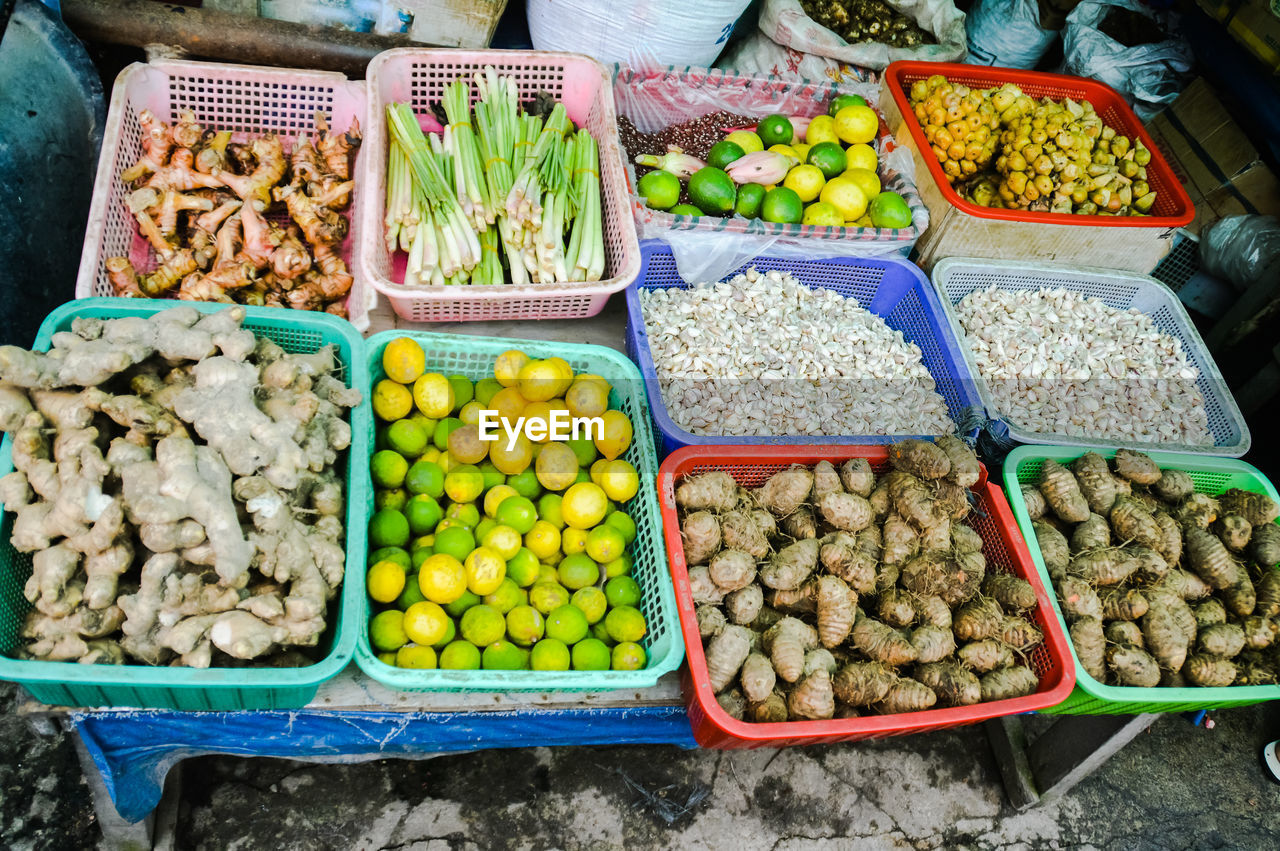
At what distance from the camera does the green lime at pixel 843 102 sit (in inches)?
139

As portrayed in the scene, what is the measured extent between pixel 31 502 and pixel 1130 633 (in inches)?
117

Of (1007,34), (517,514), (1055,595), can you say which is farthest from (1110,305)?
(517,514)

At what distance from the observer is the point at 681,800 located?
9.25 ft

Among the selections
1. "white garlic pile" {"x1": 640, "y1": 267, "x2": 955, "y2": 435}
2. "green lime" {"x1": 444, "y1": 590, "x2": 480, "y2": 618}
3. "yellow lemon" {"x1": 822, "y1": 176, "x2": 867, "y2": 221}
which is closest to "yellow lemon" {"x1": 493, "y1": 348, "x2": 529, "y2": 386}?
"white garlic pile" {"x1": 640, "y1": 267, "x2": 955, "y2": 435}

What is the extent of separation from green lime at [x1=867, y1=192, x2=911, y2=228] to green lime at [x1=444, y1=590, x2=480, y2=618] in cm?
216

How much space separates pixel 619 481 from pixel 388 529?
65 cm

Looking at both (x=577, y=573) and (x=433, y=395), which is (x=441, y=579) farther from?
(x=433, y=395)

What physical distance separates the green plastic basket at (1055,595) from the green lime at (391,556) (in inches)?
72.5

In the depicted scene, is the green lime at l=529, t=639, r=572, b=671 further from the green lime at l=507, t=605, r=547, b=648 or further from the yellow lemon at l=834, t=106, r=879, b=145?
the yellow lemon at l=834, t=106, r=879, b=145

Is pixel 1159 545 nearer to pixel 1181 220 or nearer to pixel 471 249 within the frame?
pixel 1181 220

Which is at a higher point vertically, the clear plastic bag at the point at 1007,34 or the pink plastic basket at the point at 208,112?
the clear plastic bag at the point at 1007,34

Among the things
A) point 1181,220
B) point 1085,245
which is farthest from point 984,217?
point 1181,220

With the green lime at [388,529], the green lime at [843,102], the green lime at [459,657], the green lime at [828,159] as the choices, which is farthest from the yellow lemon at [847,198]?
the green lime at [459,657]

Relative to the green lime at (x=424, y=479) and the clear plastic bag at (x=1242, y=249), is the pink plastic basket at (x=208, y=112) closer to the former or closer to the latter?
the green lime at (x=424, y=479)
